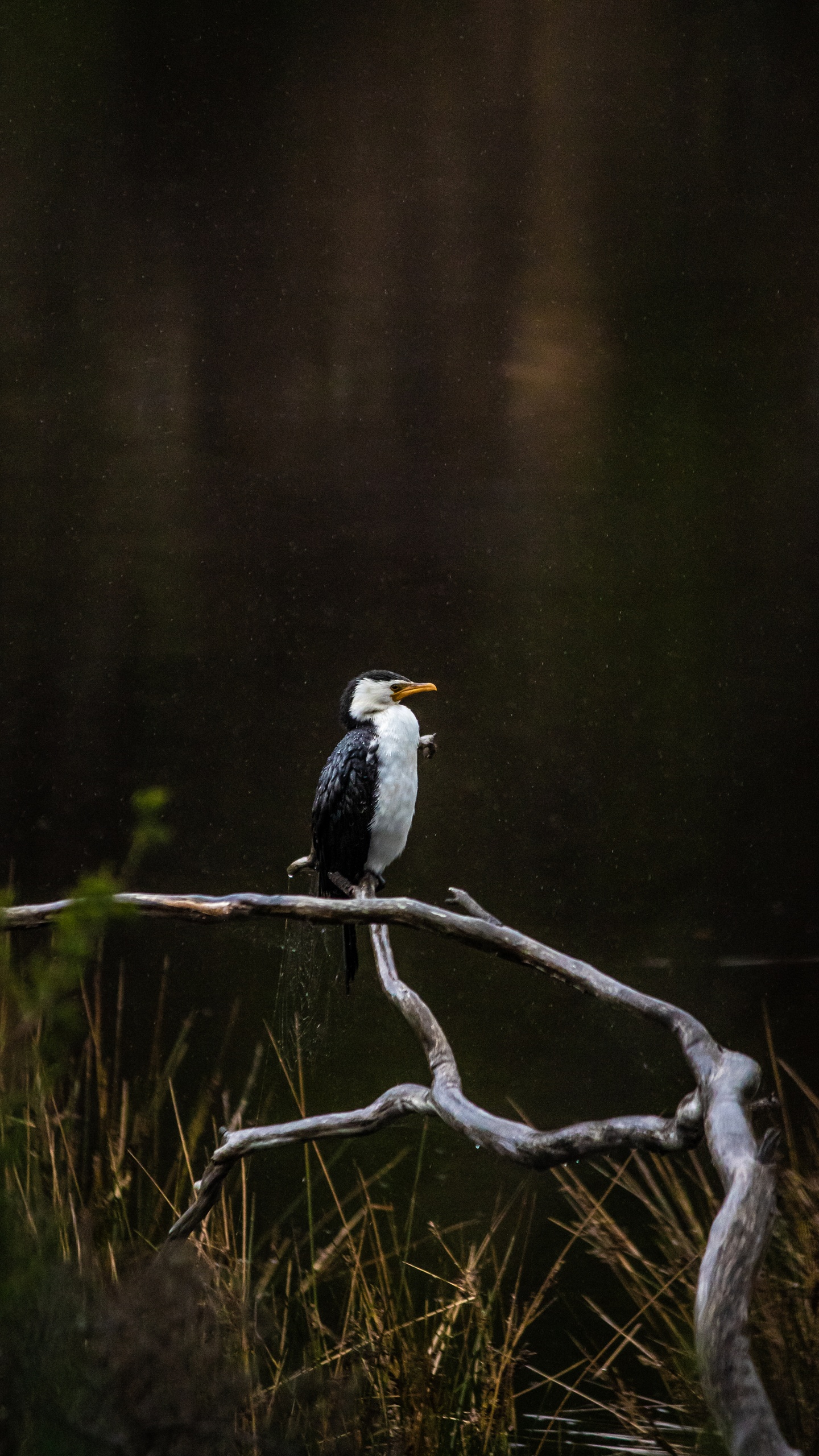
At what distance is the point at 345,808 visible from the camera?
1.98m

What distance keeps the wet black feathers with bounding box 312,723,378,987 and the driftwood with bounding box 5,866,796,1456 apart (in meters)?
0.44

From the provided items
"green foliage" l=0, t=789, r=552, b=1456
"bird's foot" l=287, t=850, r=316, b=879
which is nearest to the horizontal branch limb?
"green foliage" l=0, t=789, r=552, b=1456

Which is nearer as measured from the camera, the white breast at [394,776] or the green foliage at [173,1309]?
the green foliage at [173,1309]

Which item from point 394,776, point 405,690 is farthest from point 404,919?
point 405,690

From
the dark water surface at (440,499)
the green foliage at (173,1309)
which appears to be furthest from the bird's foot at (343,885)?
the dark water surface at (440,499)

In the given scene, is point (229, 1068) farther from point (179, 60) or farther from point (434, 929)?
point (179, 60)

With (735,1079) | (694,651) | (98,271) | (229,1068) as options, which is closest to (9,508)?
(98,271)

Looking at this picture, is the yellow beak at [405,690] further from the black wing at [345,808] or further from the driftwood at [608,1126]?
the driftwood at [608,1126]

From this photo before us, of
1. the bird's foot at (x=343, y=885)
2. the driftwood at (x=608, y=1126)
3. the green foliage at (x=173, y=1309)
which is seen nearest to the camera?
the driftwood at (x=608, y=1126)

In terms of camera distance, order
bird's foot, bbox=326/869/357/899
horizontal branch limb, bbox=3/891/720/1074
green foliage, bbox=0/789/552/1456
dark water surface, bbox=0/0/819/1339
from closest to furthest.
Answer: green foliage, bbox=0/789/552/1456 → horizontal branch limb, bbox=3/891/720/1074 → bird's foot, bbox=326/869/357/899 → dark water surface, bbox=0/0/819/1339

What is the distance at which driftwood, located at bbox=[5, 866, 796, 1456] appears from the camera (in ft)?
2.51

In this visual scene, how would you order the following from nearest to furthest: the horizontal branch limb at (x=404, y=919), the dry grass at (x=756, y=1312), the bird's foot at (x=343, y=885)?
the horizontal branch limb at (x=404, y=919)
the dry grass at (x=756, y=1312)
the bird's foot at (x=343, y=885)

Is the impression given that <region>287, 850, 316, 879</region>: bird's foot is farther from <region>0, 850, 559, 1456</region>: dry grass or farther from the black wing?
<region>0, 850, 559, 1456</region>: dry grass

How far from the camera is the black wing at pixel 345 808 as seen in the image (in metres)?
1.98
